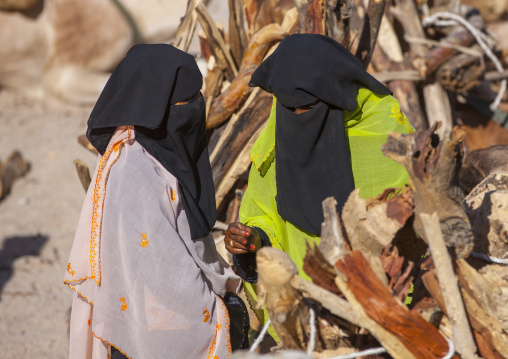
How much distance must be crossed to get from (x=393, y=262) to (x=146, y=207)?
3.06ft

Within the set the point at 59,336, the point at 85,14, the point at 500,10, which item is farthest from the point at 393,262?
the point at 85,14

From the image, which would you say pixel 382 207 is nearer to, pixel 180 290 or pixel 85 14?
pixel 180 290

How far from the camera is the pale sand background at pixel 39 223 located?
4418 mm

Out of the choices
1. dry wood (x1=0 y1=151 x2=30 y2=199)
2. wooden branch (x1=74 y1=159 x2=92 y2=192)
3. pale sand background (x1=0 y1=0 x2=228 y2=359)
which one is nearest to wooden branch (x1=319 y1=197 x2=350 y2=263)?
wooden branch (x1=74 y1=159 x2=92 y2=192)

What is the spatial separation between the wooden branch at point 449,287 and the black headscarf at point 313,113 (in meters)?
0.74

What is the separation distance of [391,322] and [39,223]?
206 inches

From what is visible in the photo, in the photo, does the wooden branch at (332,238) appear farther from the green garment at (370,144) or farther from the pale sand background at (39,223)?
the pale sand background at (39,223)

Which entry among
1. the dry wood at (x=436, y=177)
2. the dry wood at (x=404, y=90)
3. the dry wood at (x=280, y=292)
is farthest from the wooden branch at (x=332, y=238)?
the dry wood at (x=404, y=90)

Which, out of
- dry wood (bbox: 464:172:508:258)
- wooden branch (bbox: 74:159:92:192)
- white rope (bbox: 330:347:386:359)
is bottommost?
wooden branch (bbox: 74:159:92:192)

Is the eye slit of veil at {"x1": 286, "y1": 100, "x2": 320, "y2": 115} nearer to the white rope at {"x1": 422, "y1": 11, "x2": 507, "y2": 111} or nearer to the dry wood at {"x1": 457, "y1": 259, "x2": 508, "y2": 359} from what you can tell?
the dry wood at {"x1": 457, "y1": 259, "x2": 508, "y2": 359}

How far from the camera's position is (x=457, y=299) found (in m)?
1.56

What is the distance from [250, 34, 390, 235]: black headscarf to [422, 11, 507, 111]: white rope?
2486 millimetres

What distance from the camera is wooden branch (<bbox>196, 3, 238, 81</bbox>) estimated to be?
3480 mm

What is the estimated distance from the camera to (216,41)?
3.48 metres
